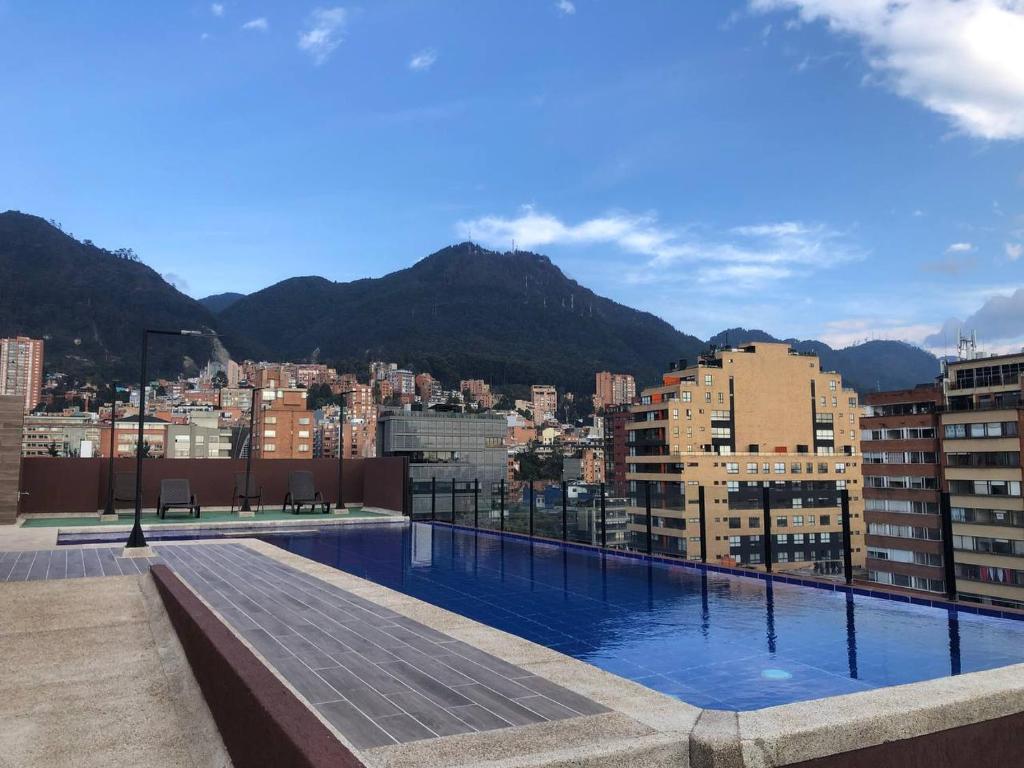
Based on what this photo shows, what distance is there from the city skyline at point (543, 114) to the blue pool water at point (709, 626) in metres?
16.9

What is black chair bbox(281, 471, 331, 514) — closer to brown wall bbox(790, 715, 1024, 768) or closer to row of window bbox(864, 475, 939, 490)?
brown wall bbox(790, 715, 1024, 768)

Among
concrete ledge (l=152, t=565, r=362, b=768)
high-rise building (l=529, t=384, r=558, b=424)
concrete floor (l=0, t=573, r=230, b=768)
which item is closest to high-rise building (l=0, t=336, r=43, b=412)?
high-rise building (l=529, t=384, r=558, b=424)

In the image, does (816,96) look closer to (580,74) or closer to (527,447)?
(580,74)

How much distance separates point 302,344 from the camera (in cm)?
16175

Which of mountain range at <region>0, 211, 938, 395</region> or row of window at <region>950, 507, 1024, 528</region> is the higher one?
mountain range at <region>0, 211, 938, 395</region>

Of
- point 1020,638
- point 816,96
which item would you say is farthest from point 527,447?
point 1020,638

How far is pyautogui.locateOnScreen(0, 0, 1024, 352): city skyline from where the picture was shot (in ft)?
90.2

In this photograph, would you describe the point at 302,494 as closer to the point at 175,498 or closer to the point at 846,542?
the point at 175,498

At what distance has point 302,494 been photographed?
17859 mm

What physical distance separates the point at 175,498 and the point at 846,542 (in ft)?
46.1

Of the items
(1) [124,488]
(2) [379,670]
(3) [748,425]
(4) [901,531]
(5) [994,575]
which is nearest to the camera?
(2) [379,670]

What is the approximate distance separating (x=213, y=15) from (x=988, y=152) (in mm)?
44030

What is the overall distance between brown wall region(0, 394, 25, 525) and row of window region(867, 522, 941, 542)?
197ft

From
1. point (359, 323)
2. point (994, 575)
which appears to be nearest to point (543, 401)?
point (359, 323)
